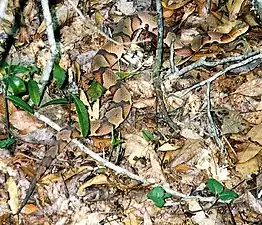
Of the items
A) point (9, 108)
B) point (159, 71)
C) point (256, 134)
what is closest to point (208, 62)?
point (159, 71)

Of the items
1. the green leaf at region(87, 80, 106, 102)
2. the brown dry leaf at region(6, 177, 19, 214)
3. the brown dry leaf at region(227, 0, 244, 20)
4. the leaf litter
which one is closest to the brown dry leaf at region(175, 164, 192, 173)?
the leaf litter

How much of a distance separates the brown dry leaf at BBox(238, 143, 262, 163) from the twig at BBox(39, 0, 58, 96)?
64.5 inches

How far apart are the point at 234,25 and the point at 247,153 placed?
1.67m

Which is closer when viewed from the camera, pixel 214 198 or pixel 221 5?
pixel 214 198

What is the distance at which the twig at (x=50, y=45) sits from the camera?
3.64 metres

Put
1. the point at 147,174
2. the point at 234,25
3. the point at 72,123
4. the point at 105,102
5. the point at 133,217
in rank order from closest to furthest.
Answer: the point at 133,217, the point at 147,174, the point at 72,123, the point at 105,102, the point at 234,25

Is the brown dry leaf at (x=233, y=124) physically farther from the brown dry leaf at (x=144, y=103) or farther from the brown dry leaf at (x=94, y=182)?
the brown dry leaf at (x=94, y=182)

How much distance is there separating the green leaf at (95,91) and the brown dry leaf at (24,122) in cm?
53

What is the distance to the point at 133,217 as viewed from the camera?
12.3 ft

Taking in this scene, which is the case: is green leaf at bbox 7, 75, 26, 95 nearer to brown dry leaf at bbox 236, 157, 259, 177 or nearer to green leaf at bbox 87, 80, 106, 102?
green leaf at bbox 87, 80, 106, 102

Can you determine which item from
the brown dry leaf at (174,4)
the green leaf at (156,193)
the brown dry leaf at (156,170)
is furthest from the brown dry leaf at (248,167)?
the brown dry leaf at (174,4)

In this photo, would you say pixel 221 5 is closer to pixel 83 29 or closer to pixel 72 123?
pixel 83 29

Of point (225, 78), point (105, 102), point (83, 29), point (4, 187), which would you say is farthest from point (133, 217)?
point (83, 29)

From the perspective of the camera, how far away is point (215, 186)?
366cm
